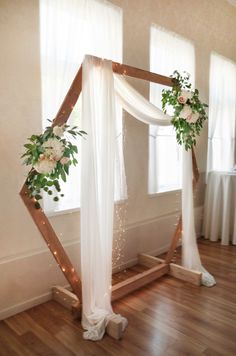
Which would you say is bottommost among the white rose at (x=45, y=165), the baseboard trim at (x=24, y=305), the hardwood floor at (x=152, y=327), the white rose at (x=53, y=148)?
the hardwood floor at (x=152, y=327)

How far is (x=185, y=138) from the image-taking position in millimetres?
2711

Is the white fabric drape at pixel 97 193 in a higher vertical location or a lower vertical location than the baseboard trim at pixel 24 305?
higher

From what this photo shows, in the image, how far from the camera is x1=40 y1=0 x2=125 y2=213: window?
7.80 ft

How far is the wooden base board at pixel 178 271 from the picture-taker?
2836mm

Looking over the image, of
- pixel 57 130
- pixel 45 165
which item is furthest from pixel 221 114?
pixel 45 165

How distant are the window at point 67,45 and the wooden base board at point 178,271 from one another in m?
0.89

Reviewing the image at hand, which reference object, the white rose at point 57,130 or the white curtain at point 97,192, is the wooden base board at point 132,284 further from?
the white rose at point 57,130

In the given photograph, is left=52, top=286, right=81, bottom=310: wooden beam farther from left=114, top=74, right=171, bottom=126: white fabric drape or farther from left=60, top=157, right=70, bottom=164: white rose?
left=114, top=74, right=171, bottom=126: white fabric drape

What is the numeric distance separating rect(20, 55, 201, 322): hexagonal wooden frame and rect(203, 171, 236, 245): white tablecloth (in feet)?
3.86

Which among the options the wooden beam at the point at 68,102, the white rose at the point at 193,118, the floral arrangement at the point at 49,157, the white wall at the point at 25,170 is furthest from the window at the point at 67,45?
the white rose at the point at 193,118

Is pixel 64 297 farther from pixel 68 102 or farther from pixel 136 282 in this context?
pixel 68 102

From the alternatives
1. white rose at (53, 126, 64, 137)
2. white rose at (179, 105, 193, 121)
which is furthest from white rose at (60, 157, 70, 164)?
white rose at (179, 105, 193, 121)

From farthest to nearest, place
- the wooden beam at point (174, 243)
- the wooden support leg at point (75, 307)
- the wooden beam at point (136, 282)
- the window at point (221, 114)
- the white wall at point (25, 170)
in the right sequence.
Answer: the window at point (221, 114) < the wooden beam at point (174, 243) < the wooden beam at point (136, 282) < the white wall at point (25, 170) < the wooden support leg at point (75, 307)

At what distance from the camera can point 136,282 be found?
2.71m
